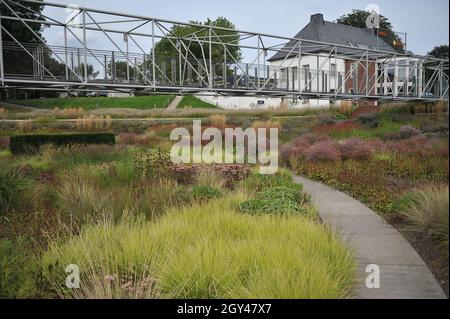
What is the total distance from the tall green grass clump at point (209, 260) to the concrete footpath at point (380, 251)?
294 mm

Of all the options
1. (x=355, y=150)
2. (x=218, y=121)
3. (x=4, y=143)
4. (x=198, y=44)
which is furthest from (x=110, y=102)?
(x=355, y=150)

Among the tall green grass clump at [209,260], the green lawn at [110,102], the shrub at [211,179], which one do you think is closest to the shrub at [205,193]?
the shrub at [211,179]

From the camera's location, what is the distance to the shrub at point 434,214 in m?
3.07

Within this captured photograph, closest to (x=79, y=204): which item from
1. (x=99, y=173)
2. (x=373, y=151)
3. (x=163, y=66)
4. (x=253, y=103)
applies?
(x=99, y=173)

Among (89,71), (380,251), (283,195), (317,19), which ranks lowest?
(380,251)

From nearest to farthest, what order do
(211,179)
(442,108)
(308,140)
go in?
(211,179) < (442,108) < (308,140)

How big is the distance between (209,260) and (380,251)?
6.49 feet

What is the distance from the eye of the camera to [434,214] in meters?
3.76

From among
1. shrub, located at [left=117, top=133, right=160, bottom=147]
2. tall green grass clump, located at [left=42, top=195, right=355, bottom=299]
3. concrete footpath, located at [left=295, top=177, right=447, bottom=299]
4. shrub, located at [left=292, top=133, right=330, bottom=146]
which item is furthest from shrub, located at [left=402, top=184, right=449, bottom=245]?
shrub, located at [left=117, top=133, right=160, bottom=147]

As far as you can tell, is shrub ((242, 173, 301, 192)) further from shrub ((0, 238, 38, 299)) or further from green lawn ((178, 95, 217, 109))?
green lawn ((178, 95, 217, 109))

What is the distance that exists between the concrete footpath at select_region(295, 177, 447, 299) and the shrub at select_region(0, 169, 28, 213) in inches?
197

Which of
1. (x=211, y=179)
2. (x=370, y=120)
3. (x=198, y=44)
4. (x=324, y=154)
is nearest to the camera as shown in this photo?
(x=211, y=179)

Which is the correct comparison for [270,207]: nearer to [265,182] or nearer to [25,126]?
[265,182]

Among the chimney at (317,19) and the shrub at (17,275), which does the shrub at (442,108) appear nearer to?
the shrub at (17,275)
